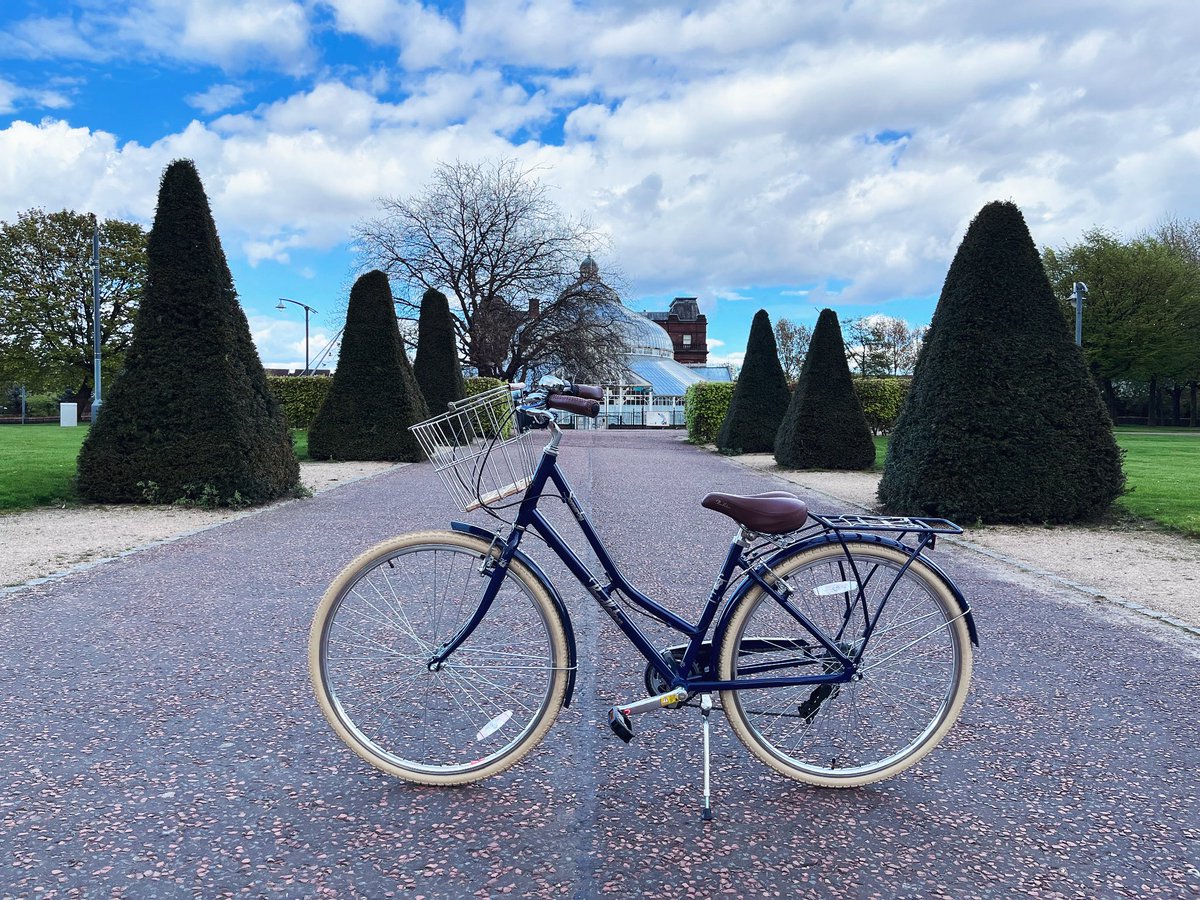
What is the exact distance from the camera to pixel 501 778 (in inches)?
112

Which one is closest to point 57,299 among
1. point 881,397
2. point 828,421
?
point 881,397

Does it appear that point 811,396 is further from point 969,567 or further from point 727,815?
point 727,815

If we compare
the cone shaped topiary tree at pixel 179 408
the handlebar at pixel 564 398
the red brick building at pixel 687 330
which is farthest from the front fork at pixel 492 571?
the red brick building at pixel 687 330

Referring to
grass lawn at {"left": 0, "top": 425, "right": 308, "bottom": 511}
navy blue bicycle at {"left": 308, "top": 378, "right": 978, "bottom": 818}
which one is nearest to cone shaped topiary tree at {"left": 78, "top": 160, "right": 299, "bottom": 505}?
grass lawn at {"left": 0, "top": 425, "right": 308, "bottom": 511}

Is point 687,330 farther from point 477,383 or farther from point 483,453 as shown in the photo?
point 483,453

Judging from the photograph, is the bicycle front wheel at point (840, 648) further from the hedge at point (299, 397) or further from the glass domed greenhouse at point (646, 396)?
the glass domed greenhouse at point (646, 396)

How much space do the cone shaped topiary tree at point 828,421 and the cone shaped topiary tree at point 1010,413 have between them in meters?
7.46

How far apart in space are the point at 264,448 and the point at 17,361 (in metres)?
38.2

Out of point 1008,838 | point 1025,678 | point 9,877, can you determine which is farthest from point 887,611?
point 9,877

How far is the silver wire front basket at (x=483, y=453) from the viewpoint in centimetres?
252

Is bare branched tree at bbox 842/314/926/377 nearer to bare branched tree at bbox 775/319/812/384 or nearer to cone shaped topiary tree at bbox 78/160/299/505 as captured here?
bare branched tree at bbox 775/319/812/384

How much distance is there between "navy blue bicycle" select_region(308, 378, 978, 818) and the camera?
2607mm

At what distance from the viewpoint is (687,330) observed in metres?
102

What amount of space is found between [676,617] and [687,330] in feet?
330
